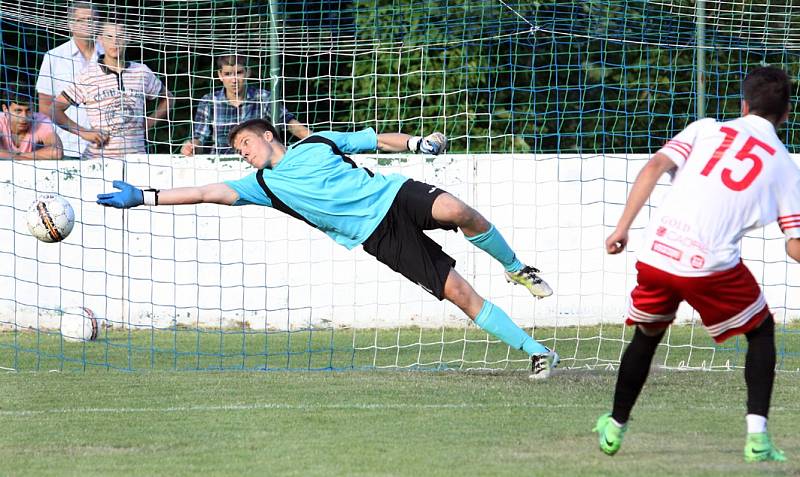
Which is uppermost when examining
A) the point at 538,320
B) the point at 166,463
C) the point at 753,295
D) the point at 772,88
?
the point at 772,88

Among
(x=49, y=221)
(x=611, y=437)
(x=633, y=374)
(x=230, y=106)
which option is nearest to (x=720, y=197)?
(x=633, y=374)

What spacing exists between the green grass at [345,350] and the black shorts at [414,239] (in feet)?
5.40

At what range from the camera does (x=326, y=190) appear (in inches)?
313

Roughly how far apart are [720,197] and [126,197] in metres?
4.16

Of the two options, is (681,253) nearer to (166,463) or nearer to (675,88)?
(166,463)

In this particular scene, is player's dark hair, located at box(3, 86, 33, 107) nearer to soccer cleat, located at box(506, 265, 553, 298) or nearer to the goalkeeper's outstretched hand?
the goalkeeper's outstretched hand

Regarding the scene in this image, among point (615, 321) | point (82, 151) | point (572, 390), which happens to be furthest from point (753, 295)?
point (82, 151)

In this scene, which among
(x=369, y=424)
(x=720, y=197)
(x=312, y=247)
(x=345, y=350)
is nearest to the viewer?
(x=720, y=197)

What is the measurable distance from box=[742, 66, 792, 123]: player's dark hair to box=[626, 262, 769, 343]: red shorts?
697mm

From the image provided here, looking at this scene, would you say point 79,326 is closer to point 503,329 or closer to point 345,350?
point 345,350

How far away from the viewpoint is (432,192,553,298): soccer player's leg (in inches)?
306

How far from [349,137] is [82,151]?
488cm

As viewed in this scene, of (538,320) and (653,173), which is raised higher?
(653,173)

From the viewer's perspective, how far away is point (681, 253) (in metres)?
5.09
